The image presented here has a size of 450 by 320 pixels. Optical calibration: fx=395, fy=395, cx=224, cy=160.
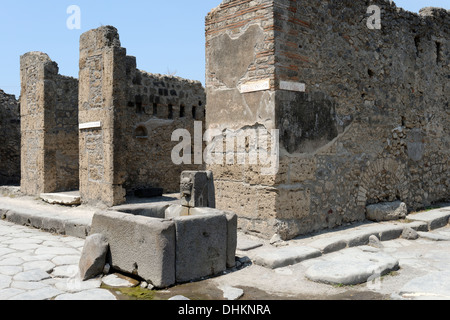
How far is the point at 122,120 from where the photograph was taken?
25.4ft

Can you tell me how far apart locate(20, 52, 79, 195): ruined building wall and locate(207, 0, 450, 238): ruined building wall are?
5.04 meters

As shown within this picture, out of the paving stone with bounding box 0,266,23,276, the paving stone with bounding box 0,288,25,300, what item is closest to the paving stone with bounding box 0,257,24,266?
the paving stone with bounding box 0,266,23,276

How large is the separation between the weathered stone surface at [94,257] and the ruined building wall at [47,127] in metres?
5.75

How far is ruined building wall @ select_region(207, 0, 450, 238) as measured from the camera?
5.36m

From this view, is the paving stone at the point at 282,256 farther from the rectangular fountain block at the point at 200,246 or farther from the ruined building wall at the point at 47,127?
the ruined building wall at the point at 47,127

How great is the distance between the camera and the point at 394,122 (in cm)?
707

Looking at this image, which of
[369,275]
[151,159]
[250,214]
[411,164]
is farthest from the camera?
[151,159]

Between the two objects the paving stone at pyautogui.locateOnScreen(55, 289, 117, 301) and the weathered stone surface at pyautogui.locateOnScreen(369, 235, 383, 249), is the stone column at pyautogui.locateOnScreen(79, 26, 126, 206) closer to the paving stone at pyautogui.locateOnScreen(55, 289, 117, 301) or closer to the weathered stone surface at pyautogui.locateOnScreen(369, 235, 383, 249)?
the paving stone at pyautogui.locateOnScreen(55, 289, 117, 301)

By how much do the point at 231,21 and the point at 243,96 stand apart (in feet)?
3.76

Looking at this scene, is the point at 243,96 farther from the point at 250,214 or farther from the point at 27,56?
the point at 27,56

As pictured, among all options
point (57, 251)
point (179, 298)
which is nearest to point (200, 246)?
point (179, 298)

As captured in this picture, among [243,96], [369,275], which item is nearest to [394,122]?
[243,96]
